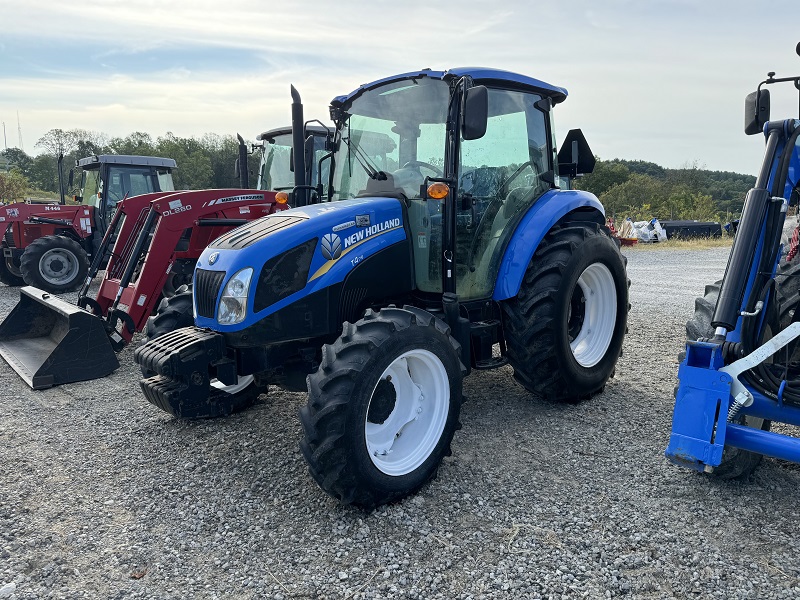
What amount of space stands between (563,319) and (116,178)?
9.64 metres

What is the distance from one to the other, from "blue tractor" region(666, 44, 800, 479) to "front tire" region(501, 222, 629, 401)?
48.1 inches

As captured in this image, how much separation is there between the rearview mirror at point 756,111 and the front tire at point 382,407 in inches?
74.2

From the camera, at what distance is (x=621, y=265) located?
478cm

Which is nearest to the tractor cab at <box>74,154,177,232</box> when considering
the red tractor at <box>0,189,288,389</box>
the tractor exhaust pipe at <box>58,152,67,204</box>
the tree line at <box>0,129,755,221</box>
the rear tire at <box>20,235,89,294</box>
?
the tractor exhaust pipe at <box>58,152,67,204</box>

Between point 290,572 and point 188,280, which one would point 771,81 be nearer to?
point 290,572

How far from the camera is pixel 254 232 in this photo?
3521 mm

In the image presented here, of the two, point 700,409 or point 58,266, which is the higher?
point 700,409

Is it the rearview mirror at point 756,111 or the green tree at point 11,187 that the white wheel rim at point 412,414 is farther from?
the green tree at point 11,187

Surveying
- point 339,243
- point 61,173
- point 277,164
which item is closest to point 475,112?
point 339,243

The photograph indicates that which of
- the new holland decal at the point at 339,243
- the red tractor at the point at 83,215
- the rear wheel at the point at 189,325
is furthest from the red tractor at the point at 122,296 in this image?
the red tractor at the point at 83,215

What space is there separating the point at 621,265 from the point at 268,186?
19.4 ft

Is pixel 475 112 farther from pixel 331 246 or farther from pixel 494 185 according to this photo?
pixel 331 246

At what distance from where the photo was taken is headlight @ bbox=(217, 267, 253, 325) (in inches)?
128

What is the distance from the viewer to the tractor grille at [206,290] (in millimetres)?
3365
